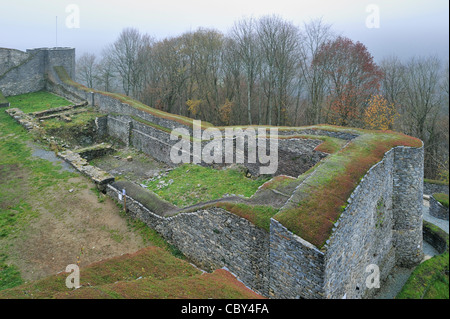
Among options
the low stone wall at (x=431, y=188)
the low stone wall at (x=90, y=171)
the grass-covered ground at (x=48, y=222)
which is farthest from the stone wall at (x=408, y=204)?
the low stone wall at (x=90, y=171)

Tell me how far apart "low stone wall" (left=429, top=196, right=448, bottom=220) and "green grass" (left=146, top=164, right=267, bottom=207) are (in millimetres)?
8661

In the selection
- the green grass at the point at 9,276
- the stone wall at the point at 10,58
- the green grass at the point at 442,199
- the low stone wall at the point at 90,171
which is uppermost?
the stone wall at the point at 10,58

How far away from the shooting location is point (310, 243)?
283 inches

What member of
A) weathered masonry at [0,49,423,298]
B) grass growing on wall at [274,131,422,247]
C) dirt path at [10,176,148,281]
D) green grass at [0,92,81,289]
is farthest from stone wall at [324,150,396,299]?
green grass at [0,92,81,289]

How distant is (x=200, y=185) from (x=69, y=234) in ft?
17.8

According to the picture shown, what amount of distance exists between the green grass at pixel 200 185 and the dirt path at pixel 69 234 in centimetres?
245

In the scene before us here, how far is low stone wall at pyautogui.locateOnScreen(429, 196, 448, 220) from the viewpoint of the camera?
1469 cm

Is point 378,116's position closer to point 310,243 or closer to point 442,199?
point 442,199

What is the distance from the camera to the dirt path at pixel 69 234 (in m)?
9.49

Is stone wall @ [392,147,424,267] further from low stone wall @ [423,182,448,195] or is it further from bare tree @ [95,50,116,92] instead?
bare tree @ [95,50,116,92]

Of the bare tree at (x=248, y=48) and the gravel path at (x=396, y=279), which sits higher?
the bare tree at (x=248, y=48)

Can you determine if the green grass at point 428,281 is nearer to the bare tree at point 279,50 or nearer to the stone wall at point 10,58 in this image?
the bare tree at point 279,50

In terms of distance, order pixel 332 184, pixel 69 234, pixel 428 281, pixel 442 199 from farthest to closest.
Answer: pixel 442 199 → pixel 69 234 → pixel 428 281 → pixel 332 184

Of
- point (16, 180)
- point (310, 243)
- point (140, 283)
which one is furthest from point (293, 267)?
point (16, 180)
